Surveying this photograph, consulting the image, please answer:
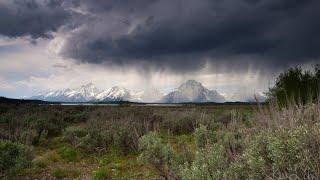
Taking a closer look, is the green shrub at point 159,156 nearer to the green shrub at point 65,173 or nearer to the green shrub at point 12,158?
the green shrub at point 65,173

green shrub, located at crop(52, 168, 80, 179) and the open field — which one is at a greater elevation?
the open field

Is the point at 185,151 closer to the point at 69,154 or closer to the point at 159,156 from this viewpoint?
→ the point at 159,156

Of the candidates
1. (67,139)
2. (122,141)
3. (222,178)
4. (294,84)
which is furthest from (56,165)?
(294,84)

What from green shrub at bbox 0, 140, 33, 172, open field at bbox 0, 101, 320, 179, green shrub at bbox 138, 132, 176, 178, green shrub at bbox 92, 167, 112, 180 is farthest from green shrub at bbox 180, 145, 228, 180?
green shrub at bbox 0, 140, 33, 172

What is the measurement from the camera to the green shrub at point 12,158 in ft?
58.0

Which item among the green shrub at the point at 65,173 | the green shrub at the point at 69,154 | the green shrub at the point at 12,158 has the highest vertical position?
the green shrub at the point at 12,158


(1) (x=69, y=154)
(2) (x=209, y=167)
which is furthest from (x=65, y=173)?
(2) (x=209, y=167)

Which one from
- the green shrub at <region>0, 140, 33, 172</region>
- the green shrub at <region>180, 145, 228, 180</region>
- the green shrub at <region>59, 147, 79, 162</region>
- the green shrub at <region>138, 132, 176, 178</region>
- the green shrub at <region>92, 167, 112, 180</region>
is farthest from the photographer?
the green shrub at <region>59, 147, 79, 162</region>

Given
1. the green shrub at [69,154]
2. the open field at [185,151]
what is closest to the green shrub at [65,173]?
the open field at [185,151]

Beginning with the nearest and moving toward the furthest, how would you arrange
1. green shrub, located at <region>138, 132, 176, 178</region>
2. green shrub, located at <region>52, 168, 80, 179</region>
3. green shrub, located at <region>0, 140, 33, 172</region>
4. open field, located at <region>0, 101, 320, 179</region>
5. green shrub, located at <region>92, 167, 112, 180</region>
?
1. open field, located at <region>0, 101, 320, 179</region>
2. green shrub, located at <region>138, 132, 176, 178</region>
3. green shrub, located at <region>92, 167, 112, 180</region>
4. green shrub, located at <region>0, 140, 33, 172</region>
5. green shrub, located at <region>52, 168, 80, 179</region>

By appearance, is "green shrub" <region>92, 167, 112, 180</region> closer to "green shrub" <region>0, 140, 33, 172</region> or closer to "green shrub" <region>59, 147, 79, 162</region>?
"green shrub" <region>0, 140, 33, 172</region>

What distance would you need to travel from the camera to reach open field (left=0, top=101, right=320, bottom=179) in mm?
7027

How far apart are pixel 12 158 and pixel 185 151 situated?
28.1 feet

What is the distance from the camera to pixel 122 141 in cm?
2736
